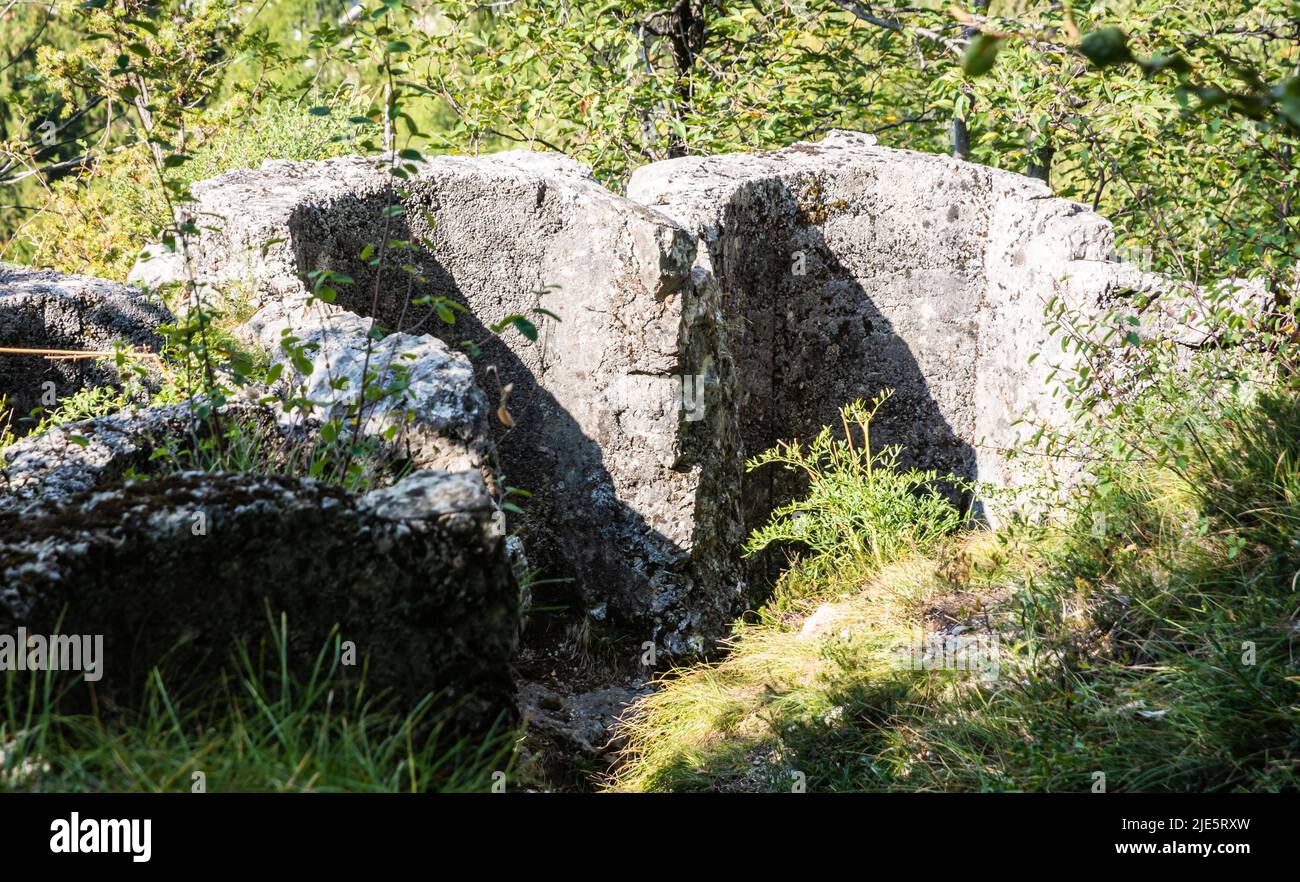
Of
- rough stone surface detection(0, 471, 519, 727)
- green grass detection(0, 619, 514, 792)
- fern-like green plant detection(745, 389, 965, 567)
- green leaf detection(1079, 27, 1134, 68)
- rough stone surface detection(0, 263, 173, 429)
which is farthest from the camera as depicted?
fern-like green plant detection(745, 389, 965, 567)

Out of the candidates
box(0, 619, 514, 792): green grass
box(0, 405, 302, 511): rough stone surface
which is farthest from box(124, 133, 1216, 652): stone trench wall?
box(0, 619, 514, 792): green grass

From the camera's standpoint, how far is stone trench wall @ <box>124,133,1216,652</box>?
19.2 feet

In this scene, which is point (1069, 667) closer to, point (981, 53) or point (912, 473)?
point (912, 473)

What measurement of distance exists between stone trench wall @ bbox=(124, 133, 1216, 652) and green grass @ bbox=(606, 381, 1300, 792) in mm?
807

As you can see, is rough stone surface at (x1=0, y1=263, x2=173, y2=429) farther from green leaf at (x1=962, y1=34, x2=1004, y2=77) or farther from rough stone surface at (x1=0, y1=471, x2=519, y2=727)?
green leaf at (x1=962, y1=34, x2=1004, y2=77)

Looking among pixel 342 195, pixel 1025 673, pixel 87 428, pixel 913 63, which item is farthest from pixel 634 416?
pixel 913 63

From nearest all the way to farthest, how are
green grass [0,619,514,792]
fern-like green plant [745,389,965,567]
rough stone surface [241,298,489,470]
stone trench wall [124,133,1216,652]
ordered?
green grass [0,619,514,792] < rough stone surface [241,298,489,470] < stone trench wall [124,133,1216,652] < fern-like green plant [745,389,965,567]

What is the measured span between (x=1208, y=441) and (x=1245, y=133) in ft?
9.31

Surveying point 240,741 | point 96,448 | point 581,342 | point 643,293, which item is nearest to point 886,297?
point 643,293

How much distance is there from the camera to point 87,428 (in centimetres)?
375

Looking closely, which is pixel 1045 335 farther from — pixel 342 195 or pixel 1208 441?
pixel 342 195

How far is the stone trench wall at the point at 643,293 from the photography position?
5.86 metres

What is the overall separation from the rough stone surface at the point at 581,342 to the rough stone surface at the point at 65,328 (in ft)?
1.96

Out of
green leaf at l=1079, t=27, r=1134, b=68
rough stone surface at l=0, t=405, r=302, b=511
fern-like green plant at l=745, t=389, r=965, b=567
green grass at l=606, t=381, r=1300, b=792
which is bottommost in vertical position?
green grass at l=606, t=381, r=1300, b=792
